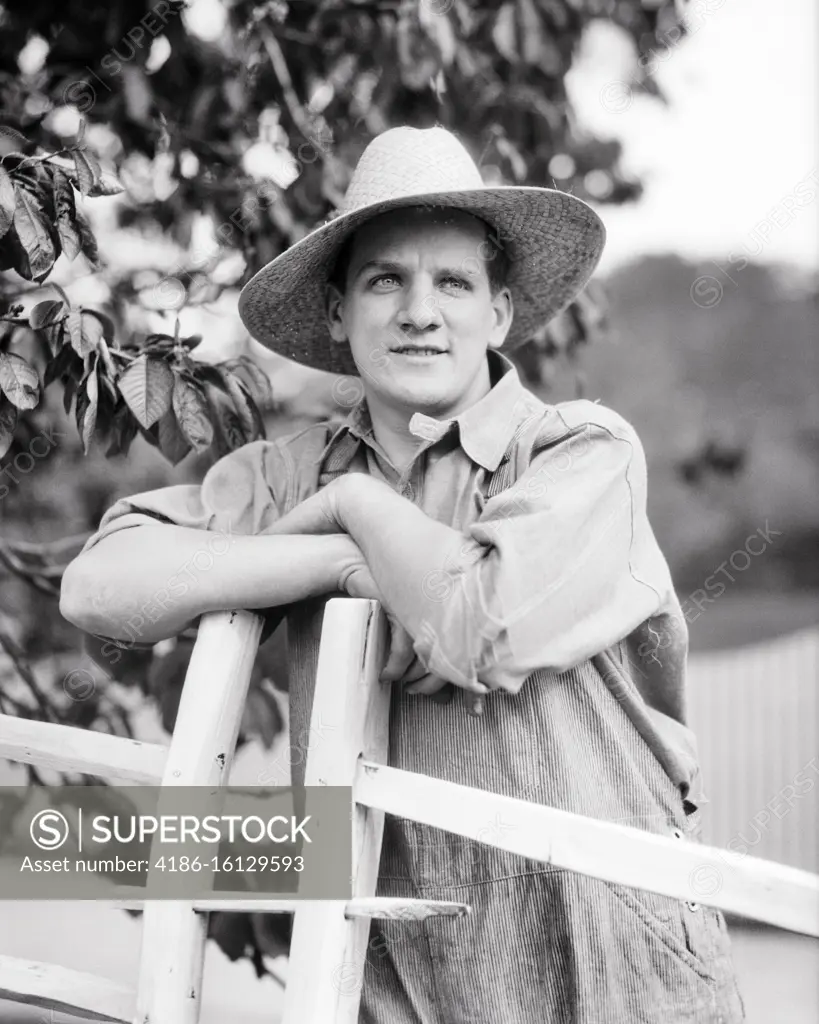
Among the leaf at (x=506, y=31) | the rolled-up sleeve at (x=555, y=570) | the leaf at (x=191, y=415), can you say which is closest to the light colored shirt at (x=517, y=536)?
the rolled-up sleeve at (x=555, y=570)

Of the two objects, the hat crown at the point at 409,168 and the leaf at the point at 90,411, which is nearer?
the hat crown at the point at 409,168

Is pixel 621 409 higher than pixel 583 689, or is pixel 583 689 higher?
pixel 621 409

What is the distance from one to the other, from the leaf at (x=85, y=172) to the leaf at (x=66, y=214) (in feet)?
0.10

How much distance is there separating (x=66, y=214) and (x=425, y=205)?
468mm

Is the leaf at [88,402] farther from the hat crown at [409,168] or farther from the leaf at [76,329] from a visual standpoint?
the hat crown at [409,168]

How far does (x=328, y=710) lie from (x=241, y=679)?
180 millimetres

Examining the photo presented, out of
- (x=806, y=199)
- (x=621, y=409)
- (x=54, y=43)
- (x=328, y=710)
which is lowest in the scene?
(x=328, y=710)

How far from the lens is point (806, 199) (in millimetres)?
2203


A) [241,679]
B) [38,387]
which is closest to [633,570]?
[241,679]

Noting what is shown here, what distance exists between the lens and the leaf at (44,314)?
1.60 metres

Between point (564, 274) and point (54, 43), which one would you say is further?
point (54, 43)

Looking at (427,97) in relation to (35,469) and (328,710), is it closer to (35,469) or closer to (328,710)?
(35,469)

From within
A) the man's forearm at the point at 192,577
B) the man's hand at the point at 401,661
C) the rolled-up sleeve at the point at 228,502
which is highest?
the rolled-up sleeve at the point at 228,502

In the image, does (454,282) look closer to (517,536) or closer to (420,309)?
(420,309)
